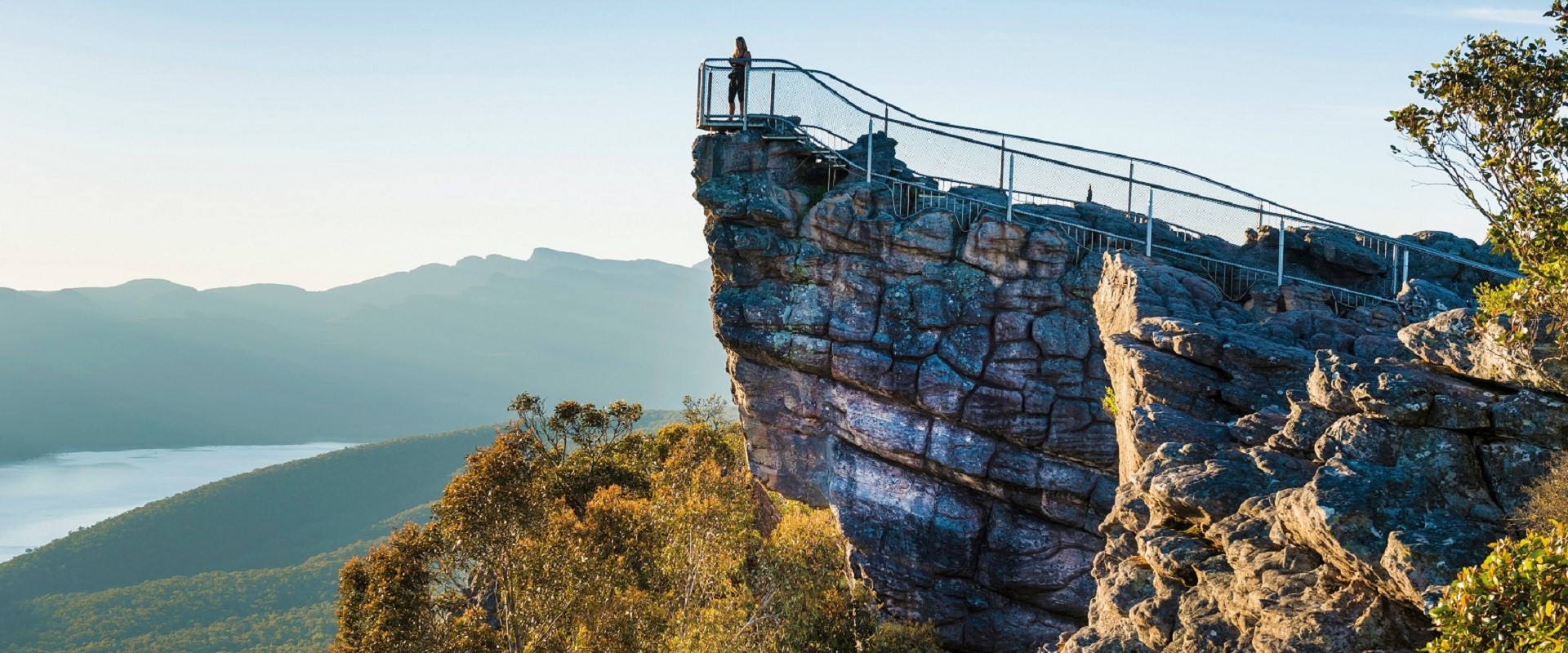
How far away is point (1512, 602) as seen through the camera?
9875mm

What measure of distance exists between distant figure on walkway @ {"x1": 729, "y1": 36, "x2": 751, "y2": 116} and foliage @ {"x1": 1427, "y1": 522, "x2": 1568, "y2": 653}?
2514 cm

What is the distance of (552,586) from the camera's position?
27.1 m

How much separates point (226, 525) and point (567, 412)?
120 m

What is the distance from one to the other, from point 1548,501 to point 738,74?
2409 cm

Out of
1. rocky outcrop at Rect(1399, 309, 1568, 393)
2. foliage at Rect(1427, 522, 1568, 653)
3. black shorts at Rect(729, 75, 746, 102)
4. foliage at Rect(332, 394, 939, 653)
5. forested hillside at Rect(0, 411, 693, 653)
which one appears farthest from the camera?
forested hillside at Rect(0, 411, 693, 653)

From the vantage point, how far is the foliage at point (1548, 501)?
1237 cm

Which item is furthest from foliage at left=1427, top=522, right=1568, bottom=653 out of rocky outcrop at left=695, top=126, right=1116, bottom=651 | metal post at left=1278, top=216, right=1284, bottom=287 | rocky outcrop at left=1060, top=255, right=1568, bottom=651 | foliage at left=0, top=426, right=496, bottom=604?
foliage at left=0, top=426, right=496, bottom=604

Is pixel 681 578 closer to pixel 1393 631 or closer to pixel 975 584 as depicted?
pixel 975 584

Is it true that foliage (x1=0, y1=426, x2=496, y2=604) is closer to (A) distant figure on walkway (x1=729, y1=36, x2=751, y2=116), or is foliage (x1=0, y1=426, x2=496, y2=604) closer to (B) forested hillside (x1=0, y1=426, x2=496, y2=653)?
(B) forested hillside (x1=0, y1=426, x2=496, y2=653)

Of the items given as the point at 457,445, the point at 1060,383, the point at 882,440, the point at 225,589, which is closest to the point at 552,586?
the point at 882,440

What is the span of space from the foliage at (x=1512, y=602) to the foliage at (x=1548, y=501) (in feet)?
7.90

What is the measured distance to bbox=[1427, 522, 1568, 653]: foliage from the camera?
948 centimetres

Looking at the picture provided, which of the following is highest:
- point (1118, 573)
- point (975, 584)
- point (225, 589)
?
point (1118, 573)

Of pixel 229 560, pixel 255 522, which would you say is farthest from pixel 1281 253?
pixel 255 522
